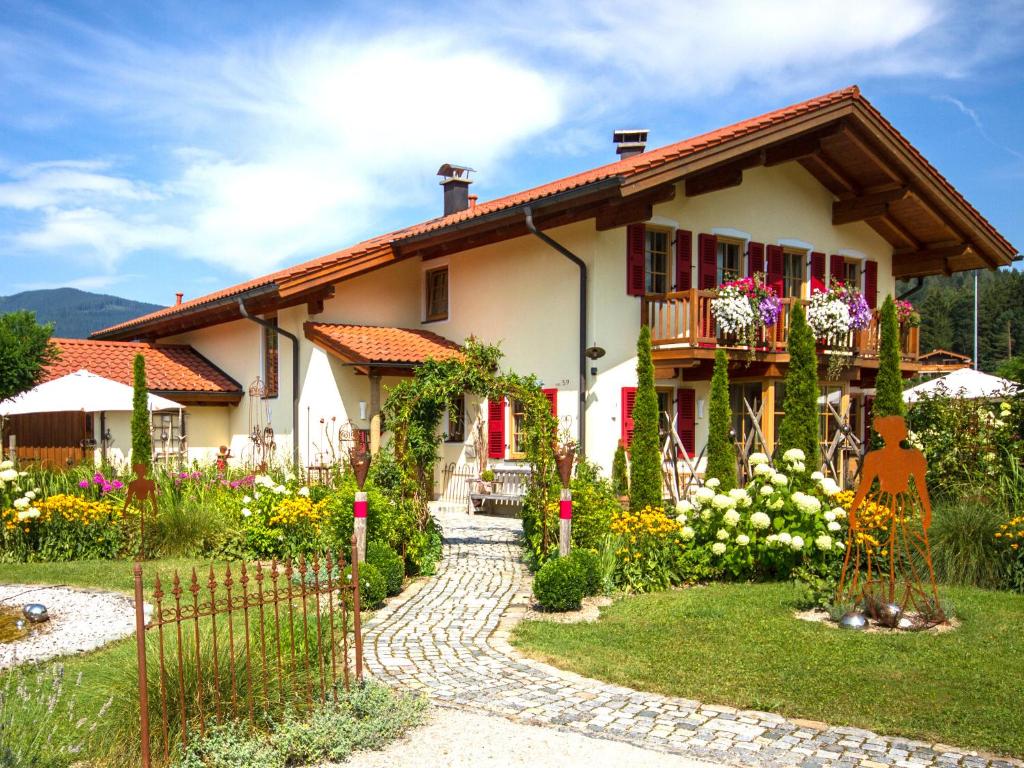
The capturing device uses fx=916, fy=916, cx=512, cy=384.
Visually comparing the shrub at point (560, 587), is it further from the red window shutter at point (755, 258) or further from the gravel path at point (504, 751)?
the red window shutter at point (755, 258)

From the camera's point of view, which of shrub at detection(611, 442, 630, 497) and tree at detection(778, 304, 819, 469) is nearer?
tree at detection(778, 304, 819, 469)

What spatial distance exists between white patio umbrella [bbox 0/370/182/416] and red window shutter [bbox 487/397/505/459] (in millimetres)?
5748

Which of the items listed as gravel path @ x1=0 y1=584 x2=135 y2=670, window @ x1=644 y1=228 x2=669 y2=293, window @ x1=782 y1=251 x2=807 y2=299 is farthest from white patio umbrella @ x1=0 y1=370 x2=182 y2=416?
window @ x1=782 y1=251 x2=807 y2=299

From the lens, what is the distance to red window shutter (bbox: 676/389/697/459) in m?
15.6

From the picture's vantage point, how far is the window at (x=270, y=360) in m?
18.4

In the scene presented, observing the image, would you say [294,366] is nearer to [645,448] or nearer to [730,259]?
[645,448]

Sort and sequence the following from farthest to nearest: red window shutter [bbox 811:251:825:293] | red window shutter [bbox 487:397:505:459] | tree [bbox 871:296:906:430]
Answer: red window shutter [bbox 811:251:825:293] < red window shutter [bbox 487:397:505:459] < tree [bbox 871:296:906:430]

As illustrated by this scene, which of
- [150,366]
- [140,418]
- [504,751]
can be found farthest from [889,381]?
[150,366]

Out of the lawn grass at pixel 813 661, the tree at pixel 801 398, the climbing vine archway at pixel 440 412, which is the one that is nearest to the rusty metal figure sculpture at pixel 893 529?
the lawn grass at pixel 813 661

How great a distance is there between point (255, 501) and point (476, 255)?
750 cm

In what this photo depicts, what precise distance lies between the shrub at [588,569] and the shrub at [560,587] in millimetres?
135

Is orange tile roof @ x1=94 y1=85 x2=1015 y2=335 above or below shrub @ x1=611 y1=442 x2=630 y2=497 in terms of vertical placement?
above

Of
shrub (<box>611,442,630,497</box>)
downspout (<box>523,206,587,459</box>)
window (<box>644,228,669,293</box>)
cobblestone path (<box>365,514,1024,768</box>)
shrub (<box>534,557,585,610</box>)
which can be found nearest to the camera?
cobblestone path (<box>365,514,1024,768</box>)

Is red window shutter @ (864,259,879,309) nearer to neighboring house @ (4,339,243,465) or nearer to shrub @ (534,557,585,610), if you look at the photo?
shrub @ (534,557,585,610)
